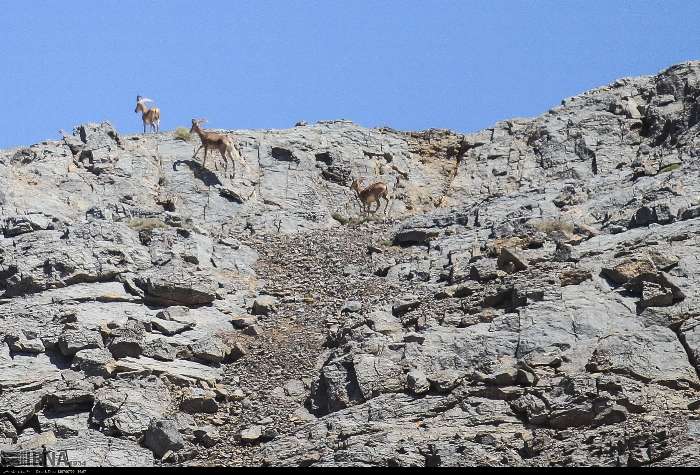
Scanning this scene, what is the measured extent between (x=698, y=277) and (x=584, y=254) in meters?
3.24

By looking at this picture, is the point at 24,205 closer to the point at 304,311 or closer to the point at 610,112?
the point at 304,311

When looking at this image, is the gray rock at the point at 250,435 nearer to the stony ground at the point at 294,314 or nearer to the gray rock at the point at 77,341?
the stony ground at the point at 294,314

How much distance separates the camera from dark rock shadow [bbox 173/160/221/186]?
4278cm

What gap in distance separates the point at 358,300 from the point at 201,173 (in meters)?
10.1

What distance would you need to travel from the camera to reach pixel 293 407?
29.8m

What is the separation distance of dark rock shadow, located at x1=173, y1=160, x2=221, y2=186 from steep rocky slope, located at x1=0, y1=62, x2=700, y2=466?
7 cm

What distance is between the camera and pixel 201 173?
4316 centimetres

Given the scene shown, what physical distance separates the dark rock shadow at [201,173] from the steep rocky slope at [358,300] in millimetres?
70

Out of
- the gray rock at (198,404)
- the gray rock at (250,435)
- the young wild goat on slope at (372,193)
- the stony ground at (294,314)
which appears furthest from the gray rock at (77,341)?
the young wild goat on slope at (372,193)

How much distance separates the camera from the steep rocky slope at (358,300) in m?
27.4

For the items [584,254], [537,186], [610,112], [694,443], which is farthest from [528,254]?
[610,112]

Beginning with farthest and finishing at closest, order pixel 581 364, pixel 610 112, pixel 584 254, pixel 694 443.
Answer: pixel 610 112 < pixel 584 254 < pixel 581 364 < pixel 694 443

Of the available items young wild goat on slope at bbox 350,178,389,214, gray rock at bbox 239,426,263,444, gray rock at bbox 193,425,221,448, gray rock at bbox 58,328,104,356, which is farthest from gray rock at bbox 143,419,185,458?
young wild goat on slope at bbox 350,178,389,214

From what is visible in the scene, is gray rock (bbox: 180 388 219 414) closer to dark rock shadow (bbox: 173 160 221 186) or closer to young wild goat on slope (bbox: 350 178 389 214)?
dark rock shadow (bbox: 173 160 221 186)
